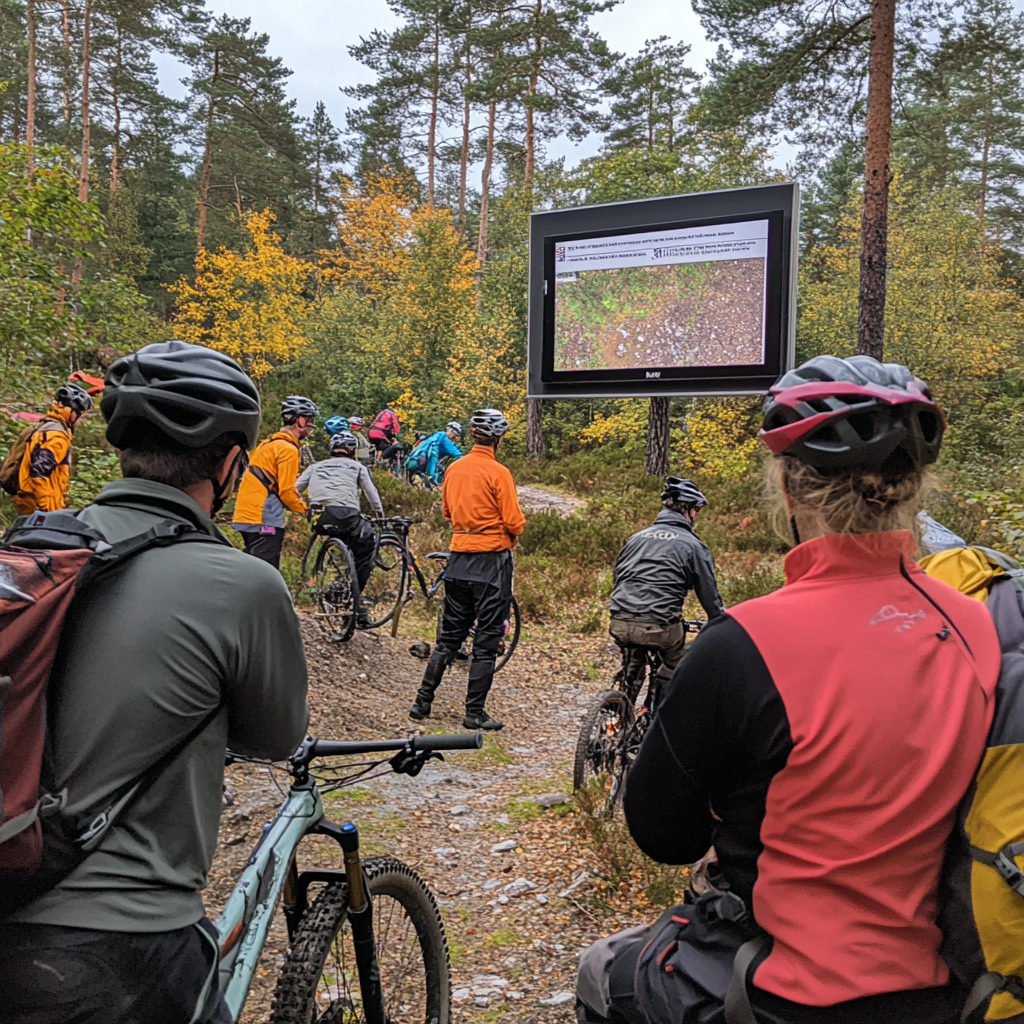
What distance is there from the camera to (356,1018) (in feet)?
7.89

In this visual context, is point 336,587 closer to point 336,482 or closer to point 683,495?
point 336,482

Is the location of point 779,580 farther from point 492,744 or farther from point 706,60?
point 706,60

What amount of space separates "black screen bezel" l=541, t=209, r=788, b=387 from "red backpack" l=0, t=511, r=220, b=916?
26.2 ft

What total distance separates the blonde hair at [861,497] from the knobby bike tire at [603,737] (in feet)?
13.4

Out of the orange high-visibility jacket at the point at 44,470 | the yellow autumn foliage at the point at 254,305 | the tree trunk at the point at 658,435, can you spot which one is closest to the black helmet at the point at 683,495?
the orange high-visibility jacket at the point at 44,470

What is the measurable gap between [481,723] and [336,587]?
2.44m

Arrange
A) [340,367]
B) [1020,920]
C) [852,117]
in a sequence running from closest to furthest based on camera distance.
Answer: [1020,920]
[852,117]
[340,367]

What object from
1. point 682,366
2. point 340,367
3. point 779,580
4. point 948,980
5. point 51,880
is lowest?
point 779,580

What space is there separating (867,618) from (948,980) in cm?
60

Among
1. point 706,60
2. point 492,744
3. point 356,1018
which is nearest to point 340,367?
point 706,60

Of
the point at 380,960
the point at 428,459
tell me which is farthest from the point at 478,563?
the point at 428,459

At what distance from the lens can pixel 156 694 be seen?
4.83ft

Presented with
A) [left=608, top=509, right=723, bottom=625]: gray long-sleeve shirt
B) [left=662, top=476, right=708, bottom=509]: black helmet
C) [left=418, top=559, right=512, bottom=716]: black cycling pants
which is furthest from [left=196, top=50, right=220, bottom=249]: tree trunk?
[left=608, top=509, right=723, bottom=625]: gray long-sleeve shirt

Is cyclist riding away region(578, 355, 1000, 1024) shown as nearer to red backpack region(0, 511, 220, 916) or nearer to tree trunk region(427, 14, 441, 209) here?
red backpack region(0, 511, 220, 916)
